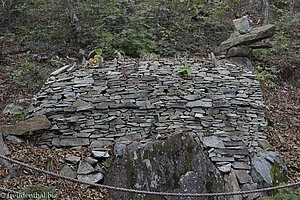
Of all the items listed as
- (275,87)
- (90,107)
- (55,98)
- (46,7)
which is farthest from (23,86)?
(275,87)

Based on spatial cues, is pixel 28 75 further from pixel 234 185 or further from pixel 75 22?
pixel 234 185

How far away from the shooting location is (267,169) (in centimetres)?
498

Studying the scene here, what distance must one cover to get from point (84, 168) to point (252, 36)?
6.07 m

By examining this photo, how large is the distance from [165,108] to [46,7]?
9.30 meters

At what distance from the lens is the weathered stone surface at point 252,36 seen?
6434 mm

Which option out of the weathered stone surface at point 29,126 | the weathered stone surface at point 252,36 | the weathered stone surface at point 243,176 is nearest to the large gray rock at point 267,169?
the weathered stone surface at point 243,176

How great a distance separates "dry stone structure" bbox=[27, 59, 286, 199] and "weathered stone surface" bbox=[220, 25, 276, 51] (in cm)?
159

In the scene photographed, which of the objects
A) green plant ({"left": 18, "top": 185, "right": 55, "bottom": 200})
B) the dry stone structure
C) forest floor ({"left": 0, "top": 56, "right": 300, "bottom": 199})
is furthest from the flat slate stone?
green plant ({"left": 18, "top": 185, "right": 55, "bottom": 200})

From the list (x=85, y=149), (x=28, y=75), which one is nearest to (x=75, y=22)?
(x=28, y=75)

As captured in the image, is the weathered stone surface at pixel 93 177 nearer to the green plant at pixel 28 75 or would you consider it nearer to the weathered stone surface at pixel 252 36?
the green plant at pixel 28 75

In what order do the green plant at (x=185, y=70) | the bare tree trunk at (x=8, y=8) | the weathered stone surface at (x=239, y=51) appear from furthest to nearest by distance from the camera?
the bare tree trunk at (x=8, y=8) → the weathered stone surface at (x=239, y=51) → the green plant at (x=185, y=70)

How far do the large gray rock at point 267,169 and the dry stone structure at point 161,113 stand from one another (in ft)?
0.07

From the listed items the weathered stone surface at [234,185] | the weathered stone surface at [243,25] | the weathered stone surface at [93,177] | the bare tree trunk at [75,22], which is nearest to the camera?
the weathered stone surface at [93,177]

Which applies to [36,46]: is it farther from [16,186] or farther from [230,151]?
[230,151]
